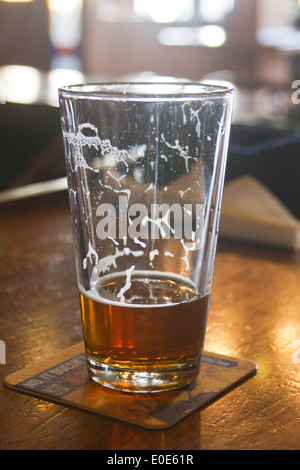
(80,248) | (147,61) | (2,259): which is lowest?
(147,61)

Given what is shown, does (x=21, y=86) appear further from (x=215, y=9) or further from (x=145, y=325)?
(x=215, y=9)

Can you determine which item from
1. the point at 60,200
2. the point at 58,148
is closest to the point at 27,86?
the point at 58,148

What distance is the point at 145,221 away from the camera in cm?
44

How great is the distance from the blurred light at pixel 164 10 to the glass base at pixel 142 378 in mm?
7707

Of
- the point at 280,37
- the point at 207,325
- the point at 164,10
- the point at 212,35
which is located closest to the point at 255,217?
the point at 207,325

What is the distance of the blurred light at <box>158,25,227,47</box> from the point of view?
25.0 ft

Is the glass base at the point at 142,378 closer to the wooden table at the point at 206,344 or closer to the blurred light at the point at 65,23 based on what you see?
the wooden table at the point at 206,344

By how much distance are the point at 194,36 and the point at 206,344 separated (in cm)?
754

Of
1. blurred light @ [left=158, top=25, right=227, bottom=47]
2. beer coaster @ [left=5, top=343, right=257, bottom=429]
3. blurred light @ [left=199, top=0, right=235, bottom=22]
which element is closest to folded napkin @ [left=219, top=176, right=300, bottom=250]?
beer coaster @ [left=5, top=343, right=257, bottom=429]

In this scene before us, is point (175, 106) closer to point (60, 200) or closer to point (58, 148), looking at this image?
point (60, 200)

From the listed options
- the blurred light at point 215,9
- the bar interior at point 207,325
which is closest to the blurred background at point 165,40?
the blurred light at point 215,9

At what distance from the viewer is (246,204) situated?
0.90 metres

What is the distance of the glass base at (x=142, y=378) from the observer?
1.46ft

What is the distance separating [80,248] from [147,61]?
7797 millimetres
